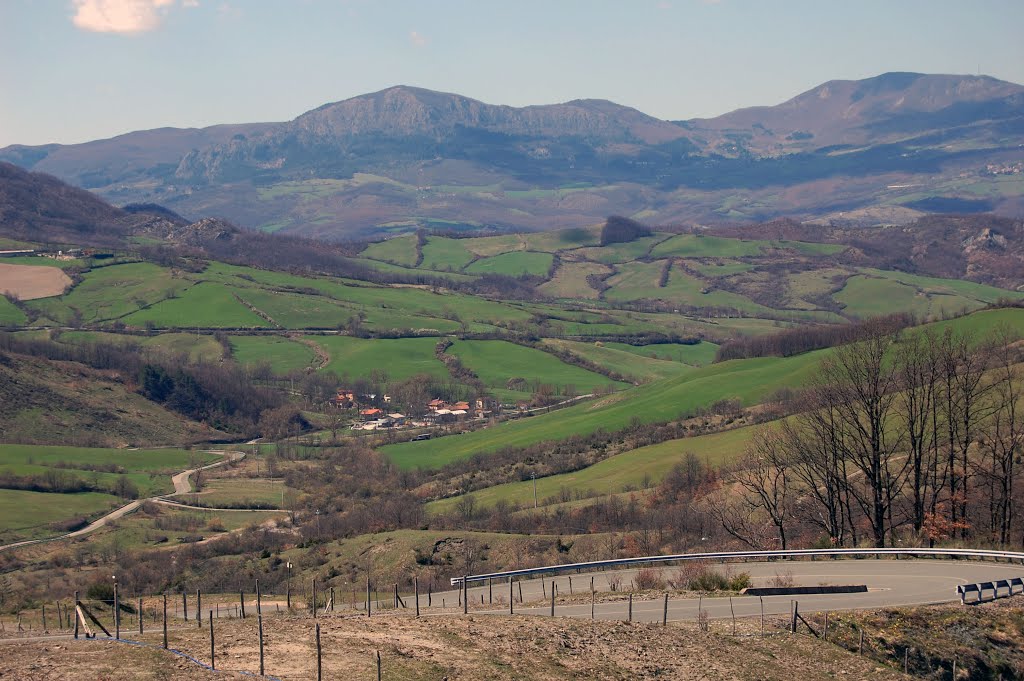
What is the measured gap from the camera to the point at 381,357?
18388cm

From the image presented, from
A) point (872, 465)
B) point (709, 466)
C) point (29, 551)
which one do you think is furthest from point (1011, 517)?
point (29, 551)

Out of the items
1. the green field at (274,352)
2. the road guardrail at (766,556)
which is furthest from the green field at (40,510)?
the green field at (274,352)

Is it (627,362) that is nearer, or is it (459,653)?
(459,653)

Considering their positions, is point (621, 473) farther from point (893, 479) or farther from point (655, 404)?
point (893, 479)

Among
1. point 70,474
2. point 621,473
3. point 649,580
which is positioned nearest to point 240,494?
point 70,474

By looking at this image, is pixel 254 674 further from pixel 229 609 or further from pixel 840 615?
pixel 840 615

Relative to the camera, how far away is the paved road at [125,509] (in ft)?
293

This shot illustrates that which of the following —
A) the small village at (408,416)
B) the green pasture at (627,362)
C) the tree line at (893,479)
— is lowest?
the small village at (408,416)

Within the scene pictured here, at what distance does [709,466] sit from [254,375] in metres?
100

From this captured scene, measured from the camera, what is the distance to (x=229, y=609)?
47.9 meters

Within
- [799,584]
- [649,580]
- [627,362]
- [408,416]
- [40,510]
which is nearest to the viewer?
[799,584]

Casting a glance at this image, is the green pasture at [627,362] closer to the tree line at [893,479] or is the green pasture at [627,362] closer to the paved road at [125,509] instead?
the paved road at [125,509]

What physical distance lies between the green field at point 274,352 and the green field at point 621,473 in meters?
84.1

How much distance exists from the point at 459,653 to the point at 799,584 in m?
17.5
